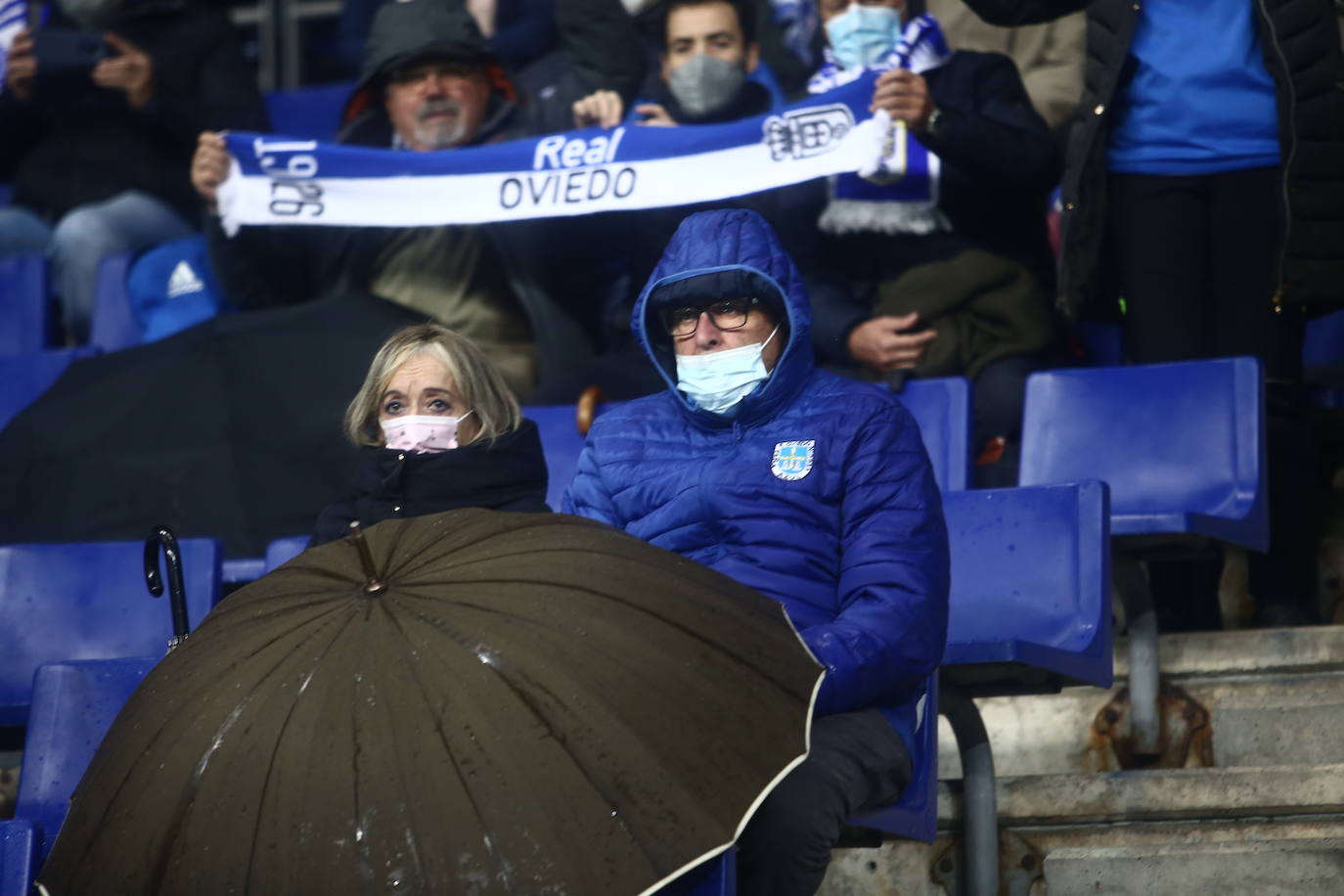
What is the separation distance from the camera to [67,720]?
391cm

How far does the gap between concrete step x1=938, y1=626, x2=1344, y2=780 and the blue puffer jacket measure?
1175 mm

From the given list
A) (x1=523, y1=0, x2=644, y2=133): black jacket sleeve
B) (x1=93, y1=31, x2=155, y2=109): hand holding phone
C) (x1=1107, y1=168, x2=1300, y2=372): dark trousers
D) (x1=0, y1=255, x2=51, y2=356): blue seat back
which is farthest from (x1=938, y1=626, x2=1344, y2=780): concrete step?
(x1=93, y1=31, x2=155, y2=109): hand holding phone

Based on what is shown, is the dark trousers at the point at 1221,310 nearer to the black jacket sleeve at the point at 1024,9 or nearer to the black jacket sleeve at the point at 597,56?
the black jacket sleeve at the point at 1024,9

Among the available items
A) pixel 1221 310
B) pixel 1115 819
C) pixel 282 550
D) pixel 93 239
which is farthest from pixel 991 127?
pixel 93 239

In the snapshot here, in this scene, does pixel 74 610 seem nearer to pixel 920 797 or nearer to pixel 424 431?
pixel 424 431

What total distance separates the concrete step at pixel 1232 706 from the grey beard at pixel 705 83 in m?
2.34

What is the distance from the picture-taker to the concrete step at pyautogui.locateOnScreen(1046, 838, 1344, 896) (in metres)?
3.60

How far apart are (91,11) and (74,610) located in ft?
12.5

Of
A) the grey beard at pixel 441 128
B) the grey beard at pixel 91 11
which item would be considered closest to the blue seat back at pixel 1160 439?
the grey beard at pixel 441 128

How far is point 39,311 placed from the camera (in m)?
7.04

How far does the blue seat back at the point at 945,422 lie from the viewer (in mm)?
4816

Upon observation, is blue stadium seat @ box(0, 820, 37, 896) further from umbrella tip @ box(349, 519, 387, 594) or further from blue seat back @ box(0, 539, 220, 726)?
blue seat back @ box(0, 539, 220, 726)

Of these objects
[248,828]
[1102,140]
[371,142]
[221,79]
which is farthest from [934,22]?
[248,828]

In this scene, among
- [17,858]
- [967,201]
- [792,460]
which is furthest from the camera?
[967,201]
